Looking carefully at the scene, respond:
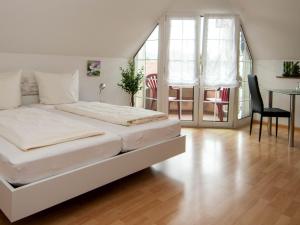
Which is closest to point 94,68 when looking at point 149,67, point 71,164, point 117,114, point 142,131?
point 149,67

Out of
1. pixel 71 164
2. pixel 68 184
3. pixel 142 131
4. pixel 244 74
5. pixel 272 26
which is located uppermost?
pixel 272 26

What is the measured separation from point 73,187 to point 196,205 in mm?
921

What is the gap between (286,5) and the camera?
379 centimetres

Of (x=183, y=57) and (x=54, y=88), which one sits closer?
(x=54, y=88)

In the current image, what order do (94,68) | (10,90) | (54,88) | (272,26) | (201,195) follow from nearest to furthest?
(201,195)
(10,90)
(54,88)
(272,26)
(94,68)

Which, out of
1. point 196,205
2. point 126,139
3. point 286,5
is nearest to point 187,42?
point 286,5

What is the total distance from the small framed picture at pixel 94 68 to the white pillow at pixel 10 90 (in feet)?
4.19

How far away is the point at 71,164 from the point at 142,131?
724mm

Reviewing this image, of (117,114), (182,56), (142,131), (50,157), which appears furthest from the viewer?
(182,56)

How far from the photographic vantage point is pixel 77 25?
12.2 ft

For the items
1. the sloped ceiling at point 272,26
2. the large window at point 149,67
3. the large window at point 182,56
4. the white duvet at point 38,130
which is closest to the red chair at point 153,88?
the large window at point 149,67

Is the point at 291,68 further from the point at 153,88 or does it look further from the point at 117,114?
the point at 117,114

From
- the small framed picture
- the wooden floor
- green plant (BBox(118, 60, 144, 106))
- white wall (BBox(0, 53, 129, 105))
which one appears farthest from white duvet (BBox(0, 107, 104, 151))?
green plant (BBox(118, 60, 144, 106))

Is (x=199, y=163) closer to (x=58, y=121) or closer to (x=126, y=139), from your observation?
(x=126, y=139)
